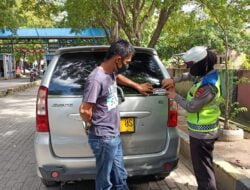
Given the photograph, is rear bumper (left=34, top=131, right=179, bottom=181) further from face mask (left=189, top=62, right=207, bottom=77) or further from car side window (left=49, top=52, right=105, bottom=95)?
face mask (left=189, top=62, right=207, bottom=77)

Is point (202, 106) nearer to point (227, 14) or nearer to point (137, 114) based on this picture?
point (137, 114)

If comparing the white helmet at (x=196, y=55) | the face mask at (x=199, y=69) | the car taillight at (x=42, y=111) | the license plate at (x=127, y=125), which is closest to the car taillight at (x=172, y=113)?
the license plate at (x=127, y=125)

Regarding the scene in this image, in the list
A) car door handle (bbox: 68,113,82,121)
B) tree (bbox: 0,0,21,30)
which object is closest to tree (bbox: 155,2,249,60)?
car door handle (bbox: 68,113,82,121)

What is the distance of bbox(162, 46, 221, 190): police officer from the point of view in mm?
3816

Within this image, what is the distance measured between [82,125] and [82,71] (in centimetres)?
63

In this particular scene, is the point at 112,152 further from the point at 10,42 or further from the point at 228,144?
the point at 10,42

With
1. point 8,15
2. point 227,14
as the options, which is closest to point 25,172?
point 227,14

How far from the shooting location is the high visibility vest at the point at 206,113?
387cm

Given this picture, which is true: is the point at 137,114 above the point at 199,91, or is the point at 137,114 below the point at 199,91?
below

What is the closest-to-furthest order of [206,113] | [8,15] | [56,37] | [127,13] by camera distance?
1. [206,113]
2. [127,13]
3. [8,15]
4. [56,37]

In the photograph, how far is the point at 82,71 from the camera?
451 cm

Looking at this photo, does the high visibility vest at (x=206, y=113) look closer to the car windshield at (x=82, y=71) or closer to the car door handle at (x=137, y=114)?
the car door handle at (x=137, y=114)

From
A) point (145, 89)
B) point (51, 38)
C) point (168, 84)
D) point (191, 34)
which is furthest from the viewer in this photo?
point (51, 38)

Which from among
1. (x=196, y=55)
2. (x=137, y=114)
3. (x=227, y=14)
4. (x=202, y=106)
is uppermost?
(x=227, y=14)
